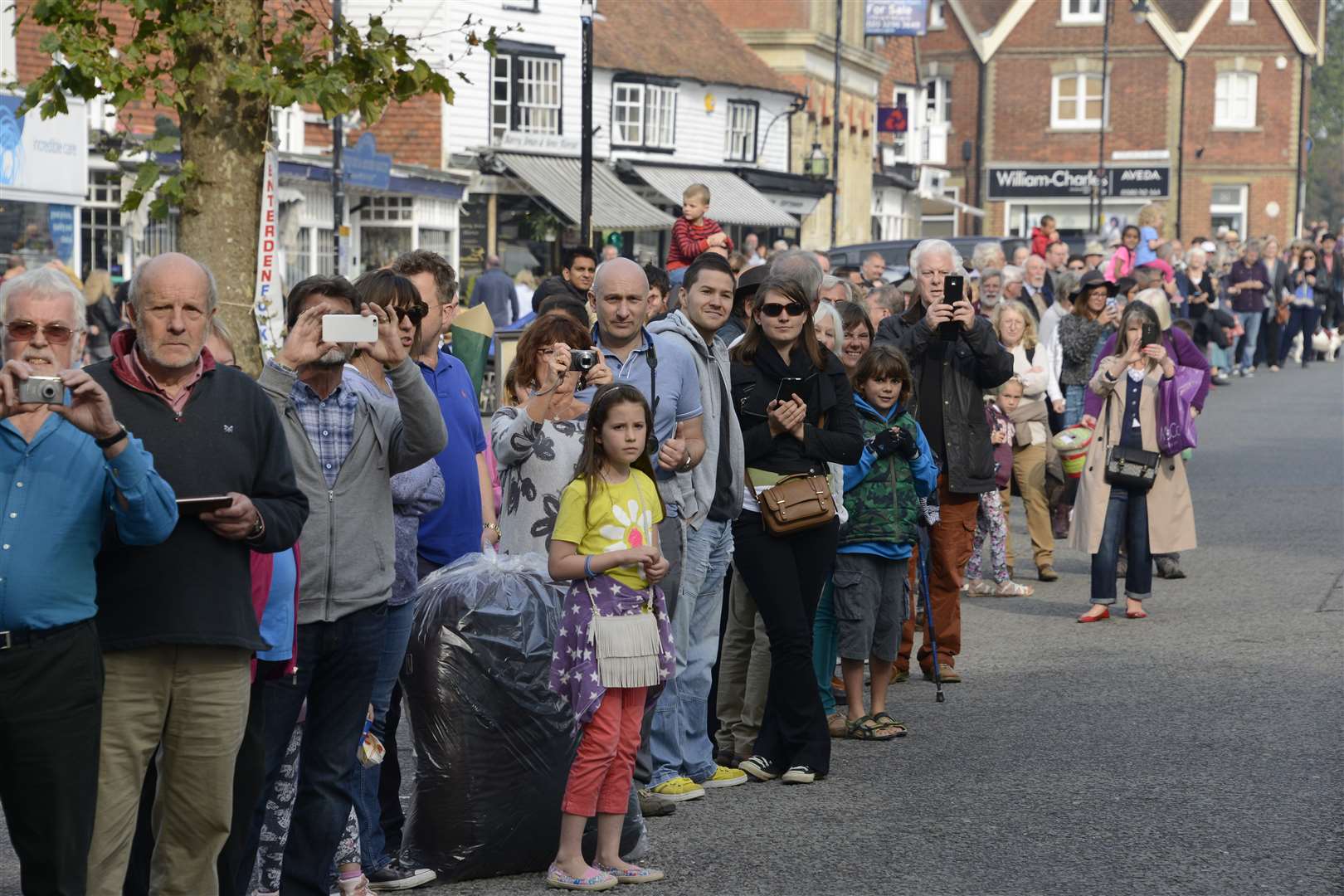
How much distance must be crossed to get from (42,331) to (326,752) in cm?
159

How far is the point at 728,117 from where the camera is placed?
47.2 meters

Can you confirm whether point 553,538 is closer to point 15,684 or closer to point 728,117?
point 15,684

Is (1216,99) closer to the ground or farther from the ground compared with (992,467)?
farther from the ground

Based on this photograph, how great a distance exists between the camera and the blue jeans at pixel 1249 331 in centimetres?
3203

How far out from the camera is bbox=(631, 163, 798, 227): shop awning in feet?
140

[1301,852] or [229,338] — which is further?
[1301,852]

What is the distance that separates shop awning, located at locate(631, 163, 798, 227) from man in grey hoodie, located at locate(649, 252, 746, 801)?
1365 inches

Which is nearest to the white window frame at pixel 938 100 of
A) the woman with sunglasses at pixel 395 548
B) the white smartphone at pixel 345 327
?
the woman with sunglasses at pixel 395 548

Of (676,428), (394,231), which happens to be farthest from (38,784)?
(394,231)

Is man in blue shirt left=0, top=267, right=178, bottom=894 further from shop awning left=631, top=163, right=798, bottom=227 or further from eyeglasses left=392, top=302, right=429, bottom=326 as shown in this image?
shop awning left=631, top=163, right=798, bottom=227

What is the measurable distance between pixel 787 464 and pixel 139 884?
325 cm

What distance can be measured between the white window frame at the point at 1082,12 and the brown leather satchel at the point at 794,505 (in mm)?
65847

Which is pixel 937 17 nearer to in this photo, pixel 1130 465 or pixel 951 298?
pixel 1130 465

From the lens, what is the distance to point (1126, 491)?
37.6 ft
